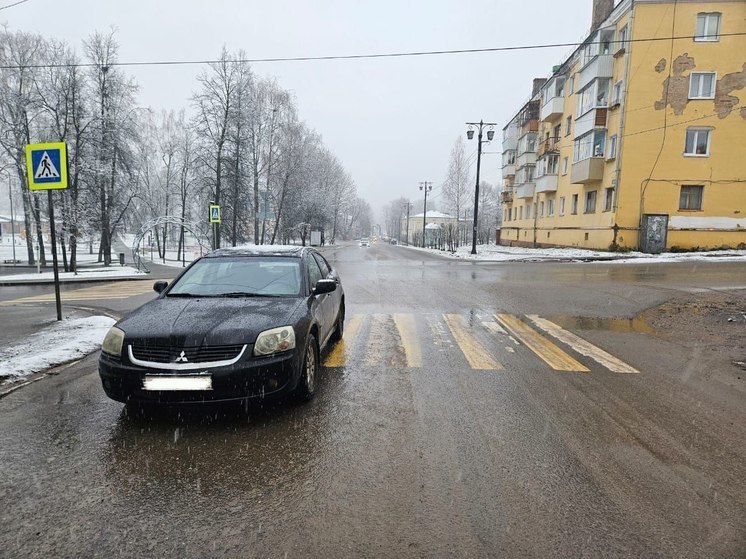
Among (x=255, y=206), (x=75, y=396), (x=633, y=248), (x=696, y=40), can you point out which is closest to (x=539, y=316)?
(x=75, y=396)

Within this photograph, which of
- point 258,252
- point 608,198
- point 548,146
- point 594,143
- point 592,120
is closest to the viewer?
point 258,252

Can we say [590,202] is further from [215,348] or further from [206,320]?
[215,348]

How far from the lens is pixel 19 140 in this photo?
24188mm

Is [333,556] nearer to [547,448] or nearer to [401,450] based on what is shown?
[401,450]

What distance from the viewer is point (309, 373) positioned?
442 cm

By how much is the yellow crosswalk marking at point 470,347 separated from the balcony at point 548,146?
31900mm

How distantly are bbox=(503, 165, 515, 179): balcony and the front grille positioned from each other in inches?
1991

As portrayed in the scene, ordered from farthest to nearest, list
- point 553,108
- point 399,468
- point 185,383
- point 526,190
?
point 526,190 → point 553,108 → point 185,383 → point 399,468

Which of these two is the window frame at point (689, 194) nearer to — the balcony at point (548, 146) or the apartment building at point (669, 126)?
the apartment building at point (669, 126)

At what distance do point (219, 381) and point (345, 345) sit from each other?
3194mm

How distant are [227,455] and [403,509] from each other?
54.3 inches

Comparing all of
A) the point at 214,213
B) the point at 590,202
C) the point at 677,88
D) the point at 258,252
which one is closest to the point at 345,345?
the point at 258,252

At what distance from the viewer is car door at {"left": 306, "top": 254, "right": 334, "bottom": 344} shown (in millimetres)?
5031

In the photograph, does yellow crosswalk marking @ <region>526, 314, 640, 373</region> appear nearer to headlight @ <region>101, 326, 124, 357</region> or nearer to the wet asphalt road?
the wet asphalt road
